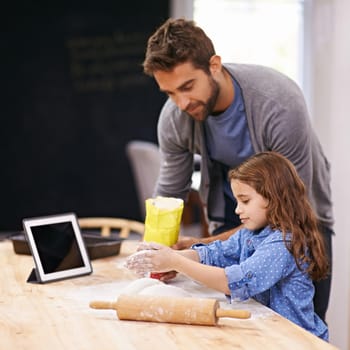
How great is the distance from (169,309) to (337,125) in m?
1.98

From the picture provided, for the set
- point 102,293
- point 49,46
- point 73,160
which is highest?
point 49,46

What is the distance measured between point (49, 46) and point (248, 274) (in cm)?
401

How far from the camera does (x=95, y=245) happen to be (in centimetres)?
237

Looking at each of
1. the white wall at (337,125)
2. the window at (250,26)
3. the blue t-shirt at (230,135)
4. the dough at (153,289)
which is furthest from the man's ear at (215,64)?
the window at (250,26)

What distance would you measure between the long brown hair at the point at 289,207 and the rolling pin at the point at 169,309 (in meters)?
0.28

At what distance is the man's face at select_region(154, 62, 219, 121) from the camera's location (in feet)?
7.11

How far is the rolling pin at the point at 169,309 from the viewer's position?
5.35 feet

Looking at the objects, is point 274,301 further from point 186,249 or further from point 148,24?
point 148,24

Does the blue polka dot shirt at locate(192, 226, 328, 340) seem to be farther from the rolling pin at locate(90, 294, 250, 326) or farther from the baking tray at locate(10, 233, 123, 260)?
the baking tray at locate(10, 233, 123, 260)

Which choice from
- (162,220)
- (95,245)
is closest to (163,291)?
(162,220)

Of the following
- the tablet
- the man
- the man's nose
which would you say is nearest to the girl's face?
the man

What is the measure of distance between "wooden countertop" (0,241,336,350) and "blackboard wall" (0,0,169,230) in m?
3.61

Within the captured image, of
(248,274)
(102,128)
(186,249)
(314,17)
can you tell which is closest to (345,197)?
(314,17)

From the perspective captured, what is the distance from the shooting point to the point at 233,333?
1.60 m
